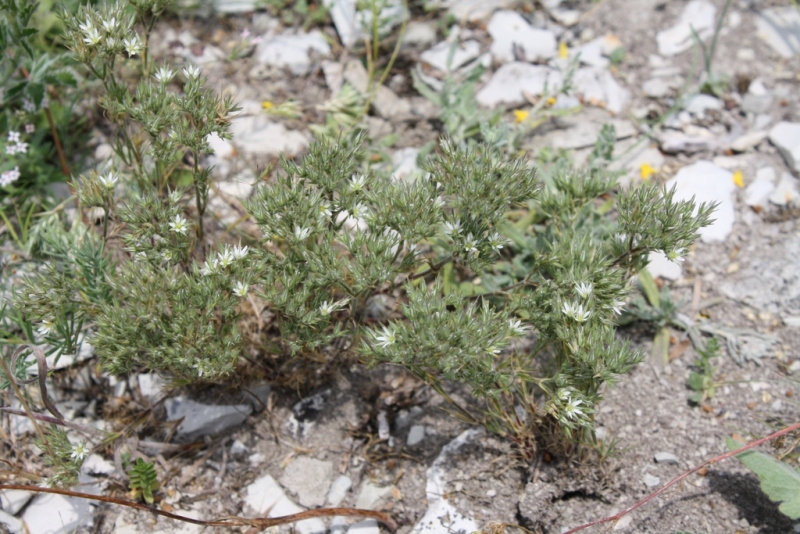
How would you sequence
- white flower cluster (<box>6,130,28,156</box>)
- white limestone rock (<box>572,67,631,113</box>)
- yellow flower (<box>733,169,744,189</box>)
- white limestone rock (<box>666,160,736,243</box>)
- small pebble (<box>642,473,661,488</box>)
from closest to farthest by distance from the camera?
small pebble (<box>642,473,661,488</box>) < white flower cluster (<box>6,130,28,156</box>) < white limestone rock (<box>666,160,736,243</box>) < yellow flower (<box>733,169,744,189</box>) < white limestone rock (<box>572,67,631,113</box>)

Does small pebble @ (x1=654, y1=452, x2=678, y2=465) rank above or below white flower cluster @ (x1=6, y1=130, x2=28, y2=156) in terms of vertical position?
below

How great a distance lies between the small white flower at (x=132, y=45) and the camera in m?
2.89

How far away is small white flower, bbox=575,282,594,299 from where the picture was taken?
2.68 metres

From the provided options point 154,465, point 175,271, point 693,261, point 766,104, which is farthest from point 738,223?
point 154,465

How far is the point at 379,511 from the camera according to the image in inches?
123

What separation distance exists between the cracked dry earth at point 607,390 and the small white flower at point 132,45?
2.26 ft

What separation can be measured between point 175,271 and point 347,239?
71cm

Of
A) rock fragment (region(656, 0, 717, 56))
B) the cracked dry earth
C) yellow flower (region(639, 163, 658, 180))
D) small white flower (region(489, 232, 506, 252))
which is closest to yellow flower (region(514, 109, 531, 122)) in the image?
the cracked dry earth

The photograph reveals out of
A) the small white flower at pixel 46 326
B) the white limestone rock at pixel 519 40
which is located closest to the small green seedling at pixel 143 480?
the small white flower at pixel 46 326

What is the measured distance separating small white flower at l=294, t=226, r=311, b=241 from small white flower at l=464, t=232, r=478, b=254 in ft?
2.08

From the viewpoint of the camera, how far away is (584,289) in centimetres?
269

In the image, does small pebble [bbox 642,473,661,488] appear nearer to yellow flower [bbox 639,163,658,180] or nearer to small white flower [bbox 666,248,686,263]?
small white flower [bbox 666,248,686,263]

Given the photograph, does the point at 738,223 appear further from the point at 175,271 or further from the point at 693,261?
the point at 175,271

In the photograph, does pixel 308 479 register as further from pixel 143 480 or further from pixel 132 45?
pixel 132 45
